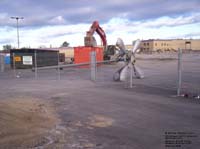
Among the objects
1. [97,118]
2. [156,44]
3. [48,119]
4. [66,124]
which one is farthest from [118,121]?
[156,44]

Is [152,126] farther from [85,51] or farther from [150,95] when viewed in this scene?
[85,51]

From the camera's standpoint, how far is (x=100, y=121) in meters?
7.49

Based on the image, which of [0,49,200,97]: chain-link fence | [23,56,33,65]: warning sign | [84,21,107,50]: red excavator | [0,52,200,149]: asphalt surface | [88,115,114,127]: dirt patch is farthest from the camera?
[84,21,107,50]: red excavator

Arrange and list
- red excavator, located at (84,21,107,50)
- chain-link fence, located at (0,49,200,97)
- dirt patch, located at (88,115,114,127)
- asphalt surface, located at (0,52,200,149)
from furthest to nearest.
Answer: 1. red excavator, located at (84,21,107,50)
2. chain-link fence, located at (0,49,200,97)
3. dirt patch, located at (88,115,114,127)
4. asphalt surface, located at (0,52,200,149)

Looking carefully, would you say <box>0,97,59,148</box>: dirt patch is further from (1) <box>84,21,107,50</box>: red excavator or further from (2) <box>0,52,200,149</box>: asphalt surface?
(1) <box>84,21,107,50</box>: red excavator

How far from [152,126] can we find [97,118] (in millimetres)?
1685

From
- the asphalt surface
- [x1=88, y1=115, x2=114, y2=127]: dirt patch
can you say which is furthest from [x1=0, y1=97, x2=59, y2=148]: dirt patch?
[x1=88, y1=115, x2=114, y2=127]: dirt patch

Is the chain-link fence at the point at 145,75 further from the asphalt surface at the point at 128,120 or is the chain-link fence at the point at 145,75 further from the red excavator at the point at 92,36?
the red excavator at the point at 92,36

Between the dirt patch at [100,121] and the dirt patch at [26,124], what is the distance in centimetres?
97

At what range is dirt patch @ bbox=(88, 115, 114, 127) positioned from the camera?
7.15 meters

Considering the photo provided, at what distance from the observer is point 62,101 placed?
35.0 ft

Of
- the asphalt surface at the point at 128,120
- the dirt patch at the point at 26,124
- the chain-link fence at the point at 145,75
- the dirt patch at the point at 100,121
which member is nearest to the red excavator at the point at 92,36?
the chain-link fence at the point at 145,75

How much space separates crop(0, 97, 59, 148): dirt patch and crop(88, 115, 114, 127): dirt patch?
97 centimetres

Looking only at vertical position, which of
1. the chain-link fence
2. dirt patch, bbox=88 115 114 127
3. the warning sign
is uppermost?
the warning sign
